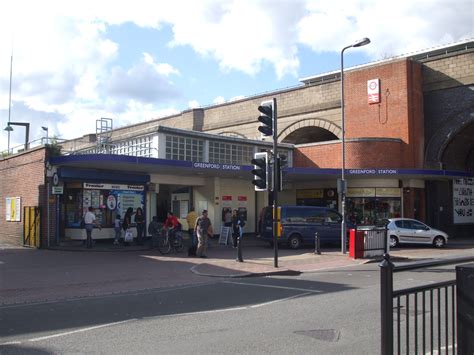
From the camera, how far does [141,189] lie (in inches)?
954

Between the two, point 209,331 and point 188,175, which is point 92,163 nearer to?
point 188,175

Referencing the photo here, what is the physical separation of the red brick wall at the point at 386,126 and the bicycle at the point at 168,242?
1425 centimetres

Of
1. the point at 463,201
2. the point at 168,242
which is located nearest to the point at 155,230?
the point at 168,242

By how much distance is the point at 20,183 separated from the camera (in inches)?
904

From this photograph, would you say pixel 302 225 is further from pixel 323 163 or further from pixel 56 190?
pixel 56 190

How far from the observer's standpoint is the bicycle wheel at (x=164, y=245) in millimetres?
19703

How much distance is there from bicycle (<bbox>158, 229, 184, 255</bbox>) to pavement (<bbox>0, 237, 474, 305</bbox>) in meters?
0.46

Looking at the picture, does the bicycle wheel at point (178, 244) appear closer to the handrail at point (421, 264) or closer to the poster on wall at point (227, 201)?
the poster on wall at point (227, 201)

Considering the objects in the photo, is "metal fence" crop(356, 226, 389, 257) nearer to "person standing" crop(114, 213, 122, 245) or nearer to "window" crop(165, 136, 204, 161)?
"person standing" crop(114, 213, 122, 245)

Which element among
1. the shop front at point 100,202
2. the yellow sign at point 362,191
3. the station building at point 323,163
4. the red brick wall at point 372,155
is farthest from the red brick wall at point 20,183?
the yellow sign at point 362,191

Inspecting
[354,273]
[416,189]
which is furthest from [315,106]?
[354,273]

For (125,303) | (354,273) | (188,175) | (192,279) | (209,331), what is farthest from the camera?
(188,175)

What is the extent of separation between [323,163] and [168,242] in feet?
49.3

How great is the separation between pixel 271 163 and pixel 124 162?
682 cm
